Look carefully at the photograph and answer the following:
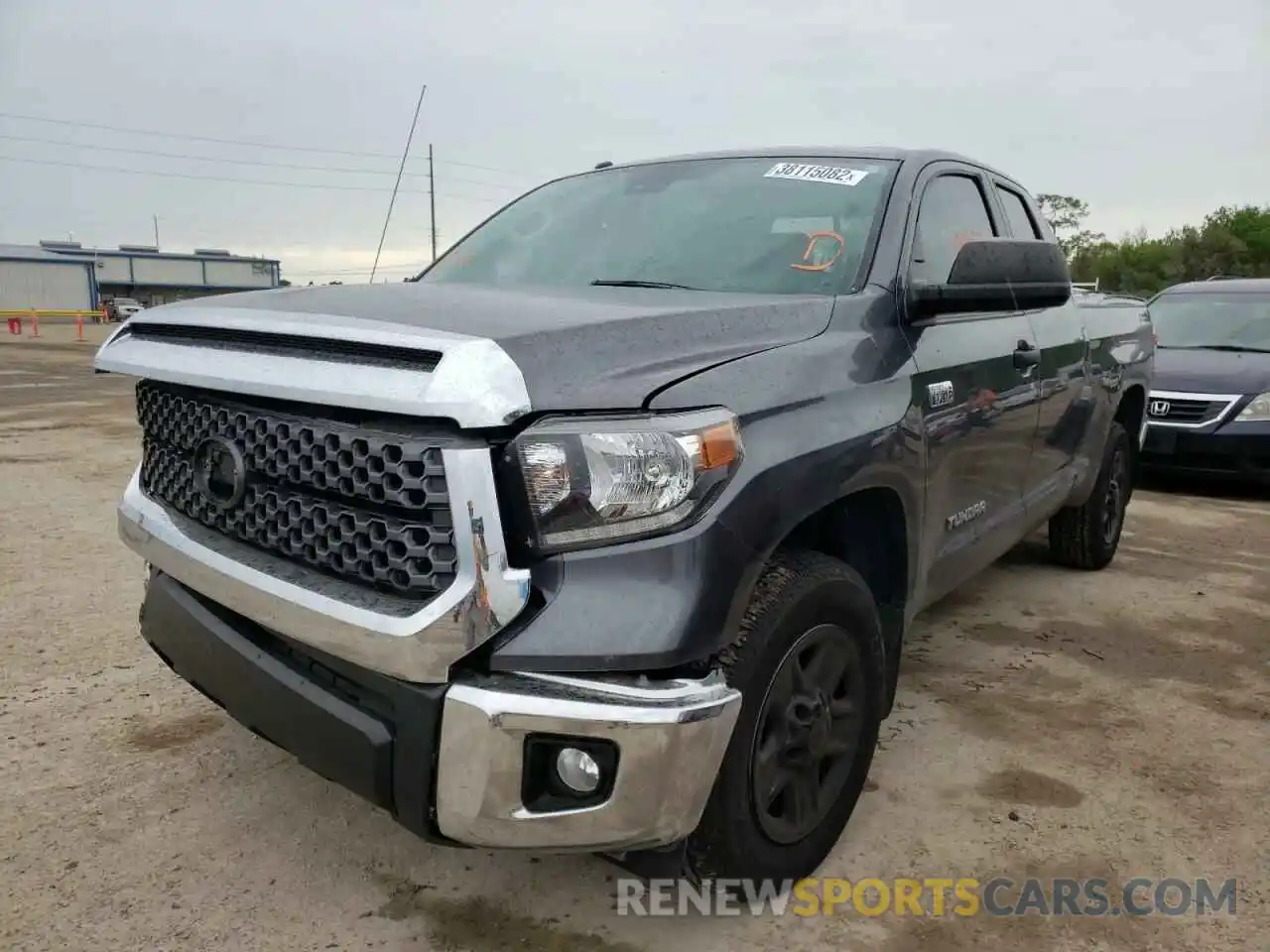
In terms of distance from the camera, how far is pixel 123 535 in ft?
8.43

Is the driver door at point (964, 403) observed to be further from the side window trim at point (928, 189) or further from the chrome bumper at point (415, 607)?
the chrome bumper at point (415, 607)

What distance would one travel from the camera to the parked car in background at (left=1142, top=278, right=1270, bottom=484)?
23.1 ft

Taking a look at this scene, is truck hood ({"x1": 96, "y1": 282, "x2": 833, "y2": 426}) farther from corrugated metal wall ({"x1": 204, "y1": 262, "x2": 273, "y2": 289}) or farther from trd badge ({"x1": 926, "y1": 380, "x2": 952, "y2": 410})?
corrugated metal wall ({"x1": 204, "y1": 262, "x2": 273, "y2": 289})

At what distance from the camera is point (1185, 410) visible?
7.27 m

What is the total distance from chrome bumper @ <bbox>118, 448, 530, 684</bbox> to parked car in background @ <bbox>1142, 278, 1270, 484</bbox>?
6.03m

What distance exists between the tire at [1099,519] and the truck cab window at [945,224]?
1.72m

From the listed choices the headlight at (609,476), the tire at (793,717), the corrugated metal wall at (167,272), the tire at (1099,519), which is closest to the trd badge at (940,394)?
the tire at (793,717)

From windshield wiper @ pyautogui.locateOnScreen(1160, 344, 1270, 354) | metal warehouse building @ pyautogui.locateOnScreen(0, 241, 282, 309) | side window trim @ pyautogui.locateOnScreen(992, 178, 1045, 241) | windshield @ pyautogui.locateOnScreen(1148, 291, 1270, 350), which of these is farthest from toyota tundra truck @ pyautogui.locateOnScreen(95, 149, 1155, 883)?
metal warehouse building @ pyautogui.locateOnScreen(0, 241, 282, 309)

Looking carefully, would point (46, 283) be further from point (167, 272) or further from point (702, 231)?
point (702, 231)


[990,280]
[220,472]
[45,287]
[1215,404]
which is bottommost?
[45,287]

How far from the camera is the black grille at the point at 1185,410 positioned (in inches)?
282

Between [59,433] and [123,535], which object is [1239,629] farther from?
[59,433]

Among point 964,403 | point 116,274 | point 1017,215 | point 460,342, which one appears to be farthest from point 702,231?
point 116,274

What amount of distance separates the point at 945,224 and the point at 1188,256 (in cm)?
4857
